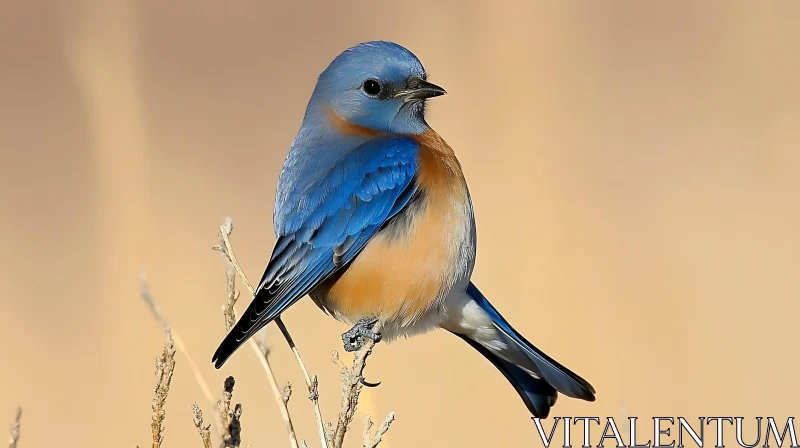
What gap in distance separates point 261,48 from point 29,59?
3.22ft

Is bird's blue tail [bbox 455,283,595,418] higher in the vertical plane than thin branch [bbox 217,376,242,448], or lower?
higher

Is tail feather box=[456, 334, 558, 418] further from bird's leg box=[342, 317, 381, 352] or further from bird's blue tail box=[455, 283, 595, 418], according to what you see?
bird's leg box=[342, 317, 381, 352]

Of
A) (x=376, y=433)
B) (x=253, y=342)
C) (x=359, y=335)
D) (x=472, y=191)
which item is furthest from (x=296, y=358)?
(x=472, y=191)

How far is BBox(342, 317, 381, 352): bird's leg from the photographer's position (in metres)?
2.63

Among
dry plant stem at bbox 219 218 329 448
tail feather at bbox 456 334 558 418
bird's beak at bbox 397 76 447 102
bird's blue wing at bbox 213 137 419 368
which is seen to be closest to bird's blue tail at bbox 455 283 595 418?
tail feather at bbox 456 334 558 418

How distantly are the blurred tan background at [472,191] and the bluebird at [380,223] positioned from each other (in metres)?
1.06

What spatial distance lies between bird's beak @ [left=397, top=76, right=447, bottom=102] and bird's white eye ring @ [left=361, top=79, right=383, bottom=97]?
0.19ft

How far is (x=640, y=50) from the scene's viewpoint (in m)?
5.05

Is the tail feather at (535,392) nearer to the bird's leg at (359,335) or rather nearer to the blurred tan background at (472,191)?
the bird's leg at (359,335)

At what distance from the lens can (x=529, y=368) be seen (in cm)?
299

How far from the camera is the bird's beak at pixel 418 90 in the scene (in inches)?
112

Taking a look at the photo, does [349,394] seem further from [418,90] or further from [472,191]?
[472,191]

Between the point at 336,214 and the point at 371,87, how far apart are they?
1.42 feet

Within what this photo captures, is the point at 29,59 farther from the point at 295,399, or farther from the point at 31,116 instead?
the point at 295,399
